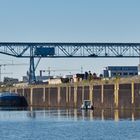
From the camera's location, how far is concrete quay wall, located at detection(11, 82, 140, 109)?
114 meters

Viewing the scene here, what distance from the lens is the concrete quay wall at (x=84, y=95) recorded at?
375ft

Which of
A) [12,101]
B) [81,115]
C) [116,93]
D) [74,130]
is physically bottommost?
[74,130]

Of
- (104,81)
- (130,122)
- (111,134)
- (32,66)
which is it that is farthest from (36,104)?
(111,134)

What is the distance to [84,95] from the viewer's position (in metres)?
135

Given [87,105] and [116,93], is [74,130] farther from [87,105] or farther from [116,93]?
[87,105]

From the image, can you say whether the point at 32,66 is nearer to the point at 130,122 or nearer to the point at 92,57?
the point at 92,57

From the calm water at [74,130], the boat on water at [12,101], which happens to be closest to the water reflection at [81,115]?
the calm water at [74,130]

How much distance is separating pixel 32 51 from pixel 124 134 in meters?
87.8

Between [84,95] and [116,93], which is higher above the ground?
[116,93]

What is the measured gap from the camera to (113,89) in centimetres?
12188

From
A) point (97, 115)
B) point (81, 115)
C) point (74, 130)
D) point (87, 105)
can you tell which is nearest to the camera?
point (74, 130)

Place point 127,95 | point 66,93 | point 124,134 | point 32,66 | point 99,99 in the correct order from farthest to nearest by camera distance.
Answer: point 32,66 < point 66,93 < point 99,99 < point 127,95 < point 124,134

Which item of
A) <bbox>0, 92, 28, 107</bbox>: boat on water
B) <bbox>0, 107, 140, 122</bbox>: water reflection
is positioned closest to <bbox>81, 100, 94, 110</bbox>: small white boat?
<bbox>0, 107, 140, 122</bbox>: water reflection

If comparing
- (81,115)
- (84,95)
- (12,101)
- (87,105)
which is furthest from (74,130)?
(12,101)
